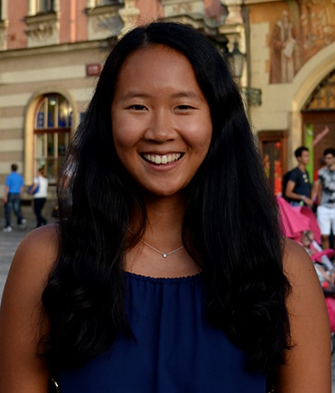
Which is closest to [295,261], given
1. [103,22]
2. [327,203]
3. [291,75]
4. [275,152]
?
[327,203]

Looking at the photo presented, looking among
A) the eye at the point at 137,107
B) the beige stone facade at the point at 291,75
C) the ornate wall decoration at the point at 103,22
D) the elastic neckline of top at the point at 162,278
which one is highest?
the ornate wall decoration at the point at 103,22

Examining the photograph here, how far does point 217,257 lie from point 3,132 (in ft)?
66.1

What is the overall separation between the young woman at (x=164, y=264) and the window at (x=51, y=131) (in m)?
18.9

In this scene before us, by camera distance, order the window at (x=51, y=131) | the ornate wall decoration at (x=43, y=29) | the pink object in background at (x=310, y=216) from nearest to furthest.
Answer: the pink object in background at (x=310, y=216) < the ornate wall decoration at (x=43, y=29) < the window at (x=51, y=131)

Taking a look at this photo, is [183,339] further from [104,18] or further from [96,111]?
[104,18]

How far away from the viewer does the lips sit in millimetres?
1849

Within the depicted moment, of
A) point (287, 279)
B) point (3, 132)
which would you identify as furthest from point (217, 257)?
point (3, 132)

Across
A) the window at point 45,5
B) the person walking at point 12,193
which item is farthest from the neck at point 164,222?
the window at point 45,5

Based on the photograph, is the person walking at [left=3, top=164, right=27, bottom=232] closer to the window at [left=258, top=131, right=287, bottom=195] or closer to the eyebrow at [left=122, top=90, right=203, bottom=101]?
the window at [left=258, top=131, right=287, bottom=195]

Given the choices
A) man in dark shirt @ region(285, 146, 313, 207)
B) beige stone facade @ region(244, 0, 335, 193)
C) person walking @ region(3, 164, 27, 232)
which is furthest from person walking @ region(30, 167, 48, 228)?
man in dark shirt @ region(285, 146, 313, 207)

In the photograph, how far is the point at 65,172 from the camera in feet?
6.75

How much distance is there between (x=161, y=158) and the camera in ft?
6.07

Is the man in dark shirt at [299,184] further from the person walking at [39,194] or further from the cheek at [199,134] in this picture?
the cheek at [199,134]

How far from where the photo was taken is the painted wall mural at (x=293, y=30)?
17344 mm
